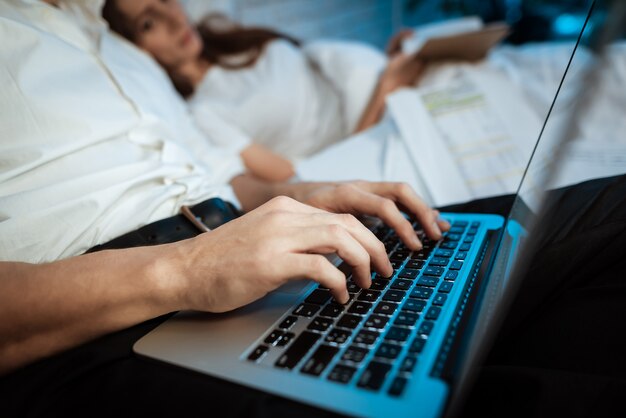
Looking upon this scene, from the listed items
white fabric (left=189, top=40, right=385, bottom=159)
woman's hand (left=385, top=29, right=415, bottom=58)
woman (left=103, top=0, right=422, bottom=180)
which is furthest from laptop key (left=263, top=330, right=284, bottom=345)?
woman's hand (left=385, top=29, right=415, bottom=58)

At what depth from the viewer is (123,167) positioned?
2.09ft

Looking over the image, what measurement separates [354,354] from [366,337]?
28 millimetres

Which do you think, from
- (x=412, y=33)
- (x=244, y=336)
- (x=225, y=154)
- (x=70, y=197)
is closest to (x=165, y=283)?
(x=244, y=336)

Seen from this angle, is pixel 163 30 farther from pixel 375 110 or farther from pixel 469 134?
pixel 469 134

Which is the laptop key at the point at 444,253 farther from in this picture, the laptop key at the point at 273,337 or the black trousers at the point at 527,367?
the laptop key at the point at 273,337

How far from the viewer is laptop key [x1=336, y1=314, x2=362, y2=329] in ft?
1.34

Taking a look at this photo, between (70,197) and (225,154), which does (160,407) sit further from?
(225,154)

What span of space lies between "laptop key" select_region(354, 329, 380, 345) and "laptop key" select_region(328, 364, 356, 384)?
0.12 feet

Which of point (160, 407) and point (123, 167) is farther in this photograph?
point (123, 167)

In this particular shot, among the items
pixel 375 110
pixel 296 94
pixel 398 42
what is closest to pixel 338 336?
pixel 375 110

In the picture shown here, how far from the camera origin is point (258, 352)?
39 cm

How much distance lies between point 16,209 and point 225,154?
1.63ft

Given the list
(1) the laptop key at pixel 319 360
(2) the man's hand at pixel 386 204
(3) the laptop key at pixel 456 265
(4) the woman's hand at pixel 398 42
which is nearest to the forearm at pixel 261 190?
(2) the man's hand at pixel 386 204

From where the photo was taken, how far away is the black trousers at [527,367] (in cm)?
35
